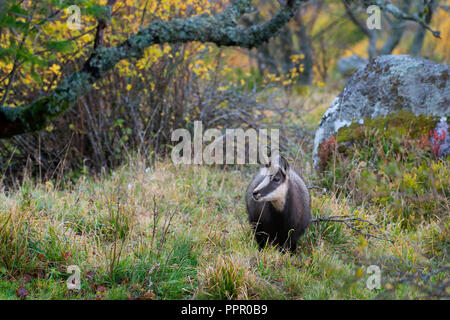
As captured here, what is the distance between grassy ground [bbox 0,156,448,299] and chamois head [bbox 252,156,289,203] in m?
0.58

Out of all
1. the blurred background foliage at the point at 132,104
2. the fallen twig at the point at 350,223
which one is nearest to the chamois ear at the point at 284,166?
the fallen twig at the point at 350,223

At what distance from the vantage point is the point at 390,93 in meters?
6.51

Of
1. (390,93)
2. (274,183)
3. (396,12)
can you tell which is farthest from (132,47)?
(390,93)

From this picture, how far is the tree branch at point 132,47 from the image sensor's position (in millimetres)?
3816

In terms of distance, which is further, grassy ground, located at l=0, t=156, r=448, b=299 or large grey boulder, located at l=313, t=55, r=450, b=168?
large grey boulder, located at l=313, t=55, r=450, b=168

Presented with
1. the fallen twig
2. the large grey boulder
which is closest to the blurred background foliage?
the large grey boulder

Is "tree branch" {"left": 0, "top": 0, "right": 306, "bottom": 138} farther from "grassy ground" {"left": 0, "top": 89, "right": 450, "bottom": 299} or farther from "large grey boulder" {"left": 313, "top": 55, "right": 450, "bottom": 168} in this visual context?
"large grey boulder" {"left": 313, "top": 55, "right": 450, "bottom": 168}

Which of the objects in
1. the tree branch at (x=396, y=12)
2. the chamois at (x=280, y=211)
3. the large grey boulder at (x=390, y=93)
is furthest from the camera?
the large grey boulder at (x=390, y=93)

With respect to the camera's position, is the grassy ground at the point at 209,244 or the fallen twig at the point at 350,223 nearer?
the grassy ground at the point at 209,244

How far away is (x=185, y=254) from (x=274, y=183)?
111cm

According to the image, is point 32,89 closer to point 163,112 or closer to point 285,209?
point 163,112

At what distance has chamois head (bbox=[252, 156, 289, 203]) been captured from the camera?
4230mm

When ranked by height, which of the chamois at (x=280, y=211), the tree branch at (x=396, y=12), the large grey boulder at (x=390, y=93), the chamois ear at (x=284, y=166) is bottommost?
the chamois at (x=280, y=211)

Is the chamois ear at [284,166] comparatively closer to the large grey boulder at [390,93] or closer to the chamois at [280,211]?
the chamois at [280,211]
